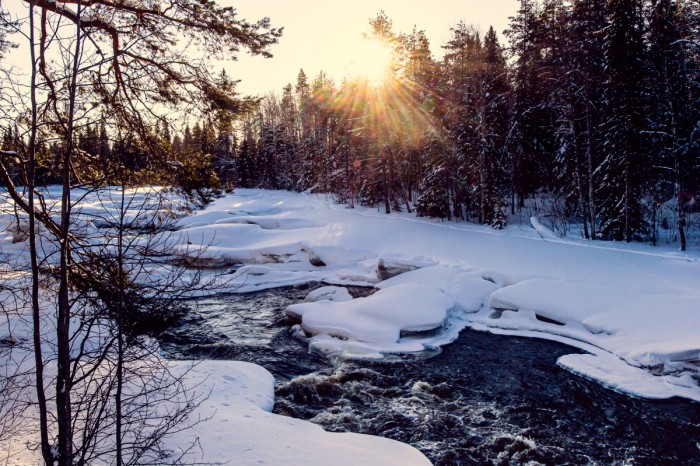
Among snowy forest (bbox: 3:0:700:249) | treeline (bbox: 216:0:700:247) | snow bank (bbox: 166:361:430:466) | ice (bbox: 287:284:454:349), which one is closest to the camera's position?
snow bank (bbox: 166:361:430:466)

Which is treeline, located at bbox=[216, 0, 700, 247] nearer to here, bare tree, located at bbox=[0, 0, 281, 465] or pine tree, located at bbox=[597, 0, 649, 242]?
pine tree, located at bbox=[597, 0, 649, 242]

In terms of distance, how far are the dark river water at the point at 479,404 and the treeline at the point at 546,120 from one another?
1124cm

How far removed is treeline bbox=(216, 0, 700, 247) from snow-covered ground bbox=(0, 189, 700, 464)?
4.54m

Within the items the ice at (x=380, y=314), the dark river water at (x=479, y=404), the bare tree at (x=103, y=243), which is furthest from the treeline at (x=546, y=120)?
the bare tree at (x=103, y=243)

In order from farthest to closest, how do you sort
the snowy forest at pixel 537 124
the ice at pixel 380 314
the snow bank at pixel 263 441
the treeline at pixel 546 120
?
1. the treeline at pixel 546 120
2. the snowy forest at pixel 537 124
3. the ice at pixel 380 314
4. the snow bank at pixel 263 441

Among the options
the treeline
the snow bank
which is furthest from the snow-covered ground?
the treeline

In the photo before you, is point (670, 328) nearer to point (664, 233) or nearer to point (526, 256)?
point (526, 256)

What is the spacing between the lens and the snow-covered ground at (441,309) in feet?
19.1

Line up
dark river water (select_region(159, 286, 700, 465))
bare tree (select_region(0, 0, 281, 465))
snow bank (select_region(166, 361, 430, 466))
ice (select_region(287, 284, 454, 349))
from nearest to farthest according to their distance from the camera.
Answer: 1. bare tree (select_region(0, 0, 281, 465))
2. snow bank (select_region(166, 361, 430, 466))
3. dark river water (select_region(159, 286, 700, 465))
4. ice (select_region(287, 284, 454, 349))

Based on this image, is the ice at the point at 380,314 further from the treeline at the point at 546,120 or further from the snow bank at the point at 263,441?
the treeline at the point at 546,120

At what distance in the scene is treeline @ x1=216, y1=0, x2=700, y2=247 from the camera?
60.8 ft

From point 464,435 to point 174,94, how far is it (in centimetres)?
692

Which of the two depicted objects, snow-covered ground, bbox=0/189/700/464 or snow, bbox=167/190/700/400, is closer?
snow-covered ground, bbox=0/189/700/464

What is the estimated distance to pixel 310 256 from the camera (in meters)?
20.3
